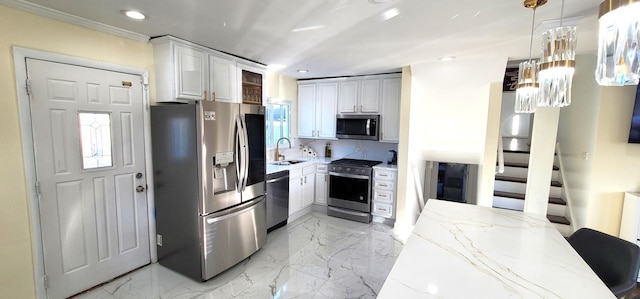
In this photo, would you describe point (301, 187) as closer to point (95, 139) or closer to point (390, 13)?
point (95, 139)

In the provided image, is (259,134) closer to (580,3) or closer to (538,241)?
(538,241)

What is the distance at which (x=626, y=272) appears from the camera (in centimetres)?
147

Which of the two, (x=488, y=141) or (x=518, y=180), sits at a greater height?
(x=488, y=141)

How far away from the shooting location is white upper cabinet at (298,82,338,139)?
4.54 meters

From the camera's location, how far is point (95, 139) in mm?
2400

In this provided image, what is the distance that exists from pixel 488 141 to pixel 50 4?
4.31 m

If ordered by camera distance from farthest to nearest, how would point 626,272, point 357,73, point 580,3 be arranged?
point 357,73 → point 580,3 → point 626,272

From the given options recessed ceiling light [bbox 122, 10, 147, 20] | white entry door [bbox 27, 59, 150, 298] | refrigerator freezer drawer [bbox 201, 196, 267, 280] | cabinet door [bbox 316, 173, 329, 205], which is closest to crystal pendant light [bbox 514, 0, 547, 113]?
refrigerator freezer drawer [bbox 201, 196, 267, 280]

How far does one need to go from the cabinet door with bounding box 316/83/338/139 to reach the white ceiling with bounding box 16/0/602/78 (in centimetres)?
134

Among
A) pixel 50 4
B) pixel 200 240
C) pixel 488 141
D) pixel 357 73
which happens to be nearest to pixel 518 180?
pixel 488 141

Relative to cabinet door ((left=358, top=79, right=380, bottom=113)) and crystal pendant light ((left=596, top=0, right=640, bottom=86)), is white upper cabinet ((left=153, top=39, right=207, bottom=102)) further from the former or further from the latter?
crystal pendant light ((left=596, top=0, right=640, bottom=86))

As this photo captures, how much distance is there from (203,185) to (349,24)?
6.15 feet

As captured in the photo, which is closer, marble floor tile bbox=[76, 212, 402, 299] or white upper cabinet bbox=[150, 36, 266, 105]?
marble floor tile bbox=[76, 212, 402, 299]

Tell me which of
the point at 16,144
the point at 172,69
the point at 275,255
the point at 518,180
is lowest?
the point at 275,255
